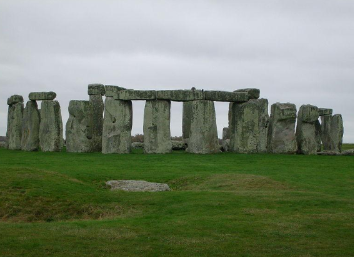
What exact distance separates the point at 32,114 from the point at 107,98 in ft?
16.8

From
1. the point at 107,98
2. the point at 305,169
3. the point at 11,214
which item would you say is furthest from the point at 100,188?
the point at 107,98

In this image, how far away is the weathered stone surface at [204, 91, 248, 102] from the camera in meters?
32.6

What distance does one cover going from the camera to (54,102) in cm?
3400

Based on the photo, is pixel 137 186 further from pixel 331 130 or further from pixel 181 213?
pixel 331 130

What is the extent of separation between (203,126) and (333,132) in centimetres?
867

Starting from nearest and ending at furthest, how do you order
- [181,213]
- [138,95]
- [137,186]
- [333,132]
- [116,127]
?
[181,213], [137,186], [138,95], [116,127], [333,132]

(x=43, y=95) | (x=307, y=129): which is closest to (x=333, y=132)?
(x=307, y=129)

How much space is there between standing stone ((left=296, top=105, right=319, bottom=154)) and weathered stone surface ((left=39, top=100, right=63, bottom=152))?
13304 mm

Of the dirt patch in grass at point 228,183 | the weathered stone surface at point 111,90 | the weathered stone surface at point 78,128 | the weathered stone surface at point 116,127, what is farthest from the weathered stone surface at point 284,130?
the dirt patch in grass at point 228,183

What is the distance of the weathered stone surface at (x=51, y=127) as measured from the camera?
111ft

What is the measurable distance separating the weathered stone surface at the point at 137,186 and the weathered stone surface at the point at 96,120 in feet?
45.4

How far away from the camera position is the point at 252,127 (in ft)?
108

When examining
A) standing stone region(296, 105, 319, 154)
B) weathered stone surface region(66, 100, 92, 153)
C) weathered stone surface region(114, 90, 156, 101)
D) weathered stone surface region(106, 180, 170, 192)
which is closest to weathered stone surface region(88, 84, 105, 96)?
weathered stone surface region(66, 100, 92, 153)

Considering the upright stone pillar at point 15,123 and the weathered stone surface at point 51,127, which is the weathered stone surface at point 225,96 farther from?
the upright stone pillar at point 15,123
